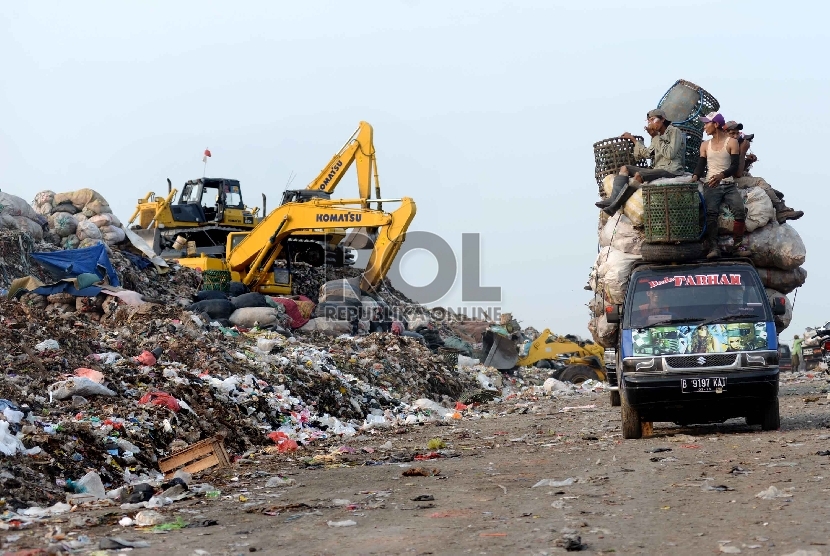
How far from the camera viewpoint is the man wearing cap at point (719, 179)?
11062 mm

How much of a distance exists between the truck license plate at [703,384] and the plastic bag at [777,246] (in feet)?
6.68

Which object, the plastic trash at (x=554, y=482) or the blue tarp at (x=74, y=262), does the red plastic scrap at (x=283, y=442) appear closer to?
the plastic trash at (x=554, y=482)

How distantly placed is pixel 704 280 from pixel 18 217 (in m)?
19.7

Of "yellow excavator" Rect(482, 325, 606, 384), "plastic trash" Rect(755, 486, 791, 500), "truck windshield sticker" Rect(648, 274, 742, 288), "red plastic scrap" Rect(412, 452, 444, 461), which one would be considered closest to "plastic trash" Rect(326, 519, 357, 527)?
"plastic trash" Rect(755, 486, 791, 500)

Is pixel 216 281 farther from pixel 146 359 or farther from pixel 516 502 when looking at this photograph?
pixel 516 502

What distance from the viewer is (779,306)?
10.3 m

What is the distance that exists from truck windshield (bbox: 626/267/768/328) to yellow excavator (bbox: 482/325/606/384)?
13964mm

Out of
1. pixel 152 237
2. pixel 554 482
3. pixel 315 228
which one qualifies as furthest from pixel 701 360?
pixel 152 237

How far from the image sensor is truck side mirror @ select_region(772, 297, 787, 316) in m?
10.3

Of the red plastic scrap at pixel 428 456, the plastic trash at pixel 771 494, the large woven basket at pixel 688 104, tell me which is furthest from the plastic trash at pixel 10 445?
the large woven basket at pixel 688 104

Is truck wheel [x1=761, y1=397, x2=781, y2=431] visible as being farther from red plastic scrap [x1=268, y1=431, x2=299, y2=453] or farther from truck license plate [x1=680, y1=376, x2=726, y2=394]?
red plastic scrap [x1=268, y1=431, x2=299, y2=453]

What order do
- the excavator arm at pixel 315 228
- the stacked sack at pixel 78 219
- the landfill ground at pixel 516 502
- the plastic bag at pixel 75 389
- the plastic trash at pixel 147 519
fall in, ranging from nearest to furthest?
the landfill ground at pixel 516 502, the plastic trash at pixel 147 519, the plastic bag at pixel 75 389, the excavator arm at pixel 315 228, the stacked sack at pixel 78 219

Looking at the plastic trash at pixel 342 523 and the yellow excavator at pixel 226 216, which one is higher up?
the yellow excavator at pixel 226 216

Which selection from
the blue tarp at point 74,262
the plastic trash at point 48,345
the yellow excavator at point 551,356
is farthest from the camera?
the yellow excavator at point 551,356
